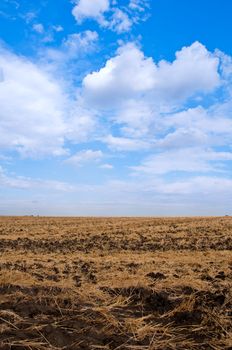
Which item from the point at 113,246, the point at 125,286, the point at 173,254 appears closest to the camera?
the point at 125,286

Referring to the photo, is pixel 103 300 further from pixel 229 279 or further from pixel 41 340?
pixel 229 279

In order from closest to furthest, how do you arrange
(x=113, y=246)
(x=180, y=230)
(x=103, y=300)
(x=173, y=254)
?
(x=103, y=300), (x=173, y=254), (x=113, y=246), (x=180, y=230)

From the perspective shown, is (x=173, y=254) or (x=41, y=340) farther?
(x=173, y=254)

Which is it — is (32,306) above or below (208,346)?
above

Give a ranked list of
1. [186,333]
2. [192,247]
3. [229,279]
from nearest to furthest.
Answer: [186,333], [229,279], [192,247]

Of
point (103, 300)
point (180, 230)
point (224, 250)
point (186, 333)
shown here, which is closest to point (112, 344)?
point (186, 333)

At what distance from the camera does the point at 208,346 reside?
243 inches

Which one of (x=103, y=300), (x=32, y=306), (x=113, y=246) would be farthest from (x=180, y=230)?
(x=32, y=306)

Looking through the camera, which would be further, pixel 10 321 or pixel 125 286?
pixel 125 286

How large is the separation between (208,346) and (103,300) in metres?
2.87

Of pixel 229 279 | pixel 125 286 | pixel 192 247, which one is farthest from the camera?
pixel 192 247

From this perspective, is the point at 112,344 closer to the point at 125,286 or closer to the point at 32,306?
the point at 32,306

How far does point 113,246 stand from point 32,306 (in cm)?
1603

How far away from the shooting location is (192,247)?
69.6ft
